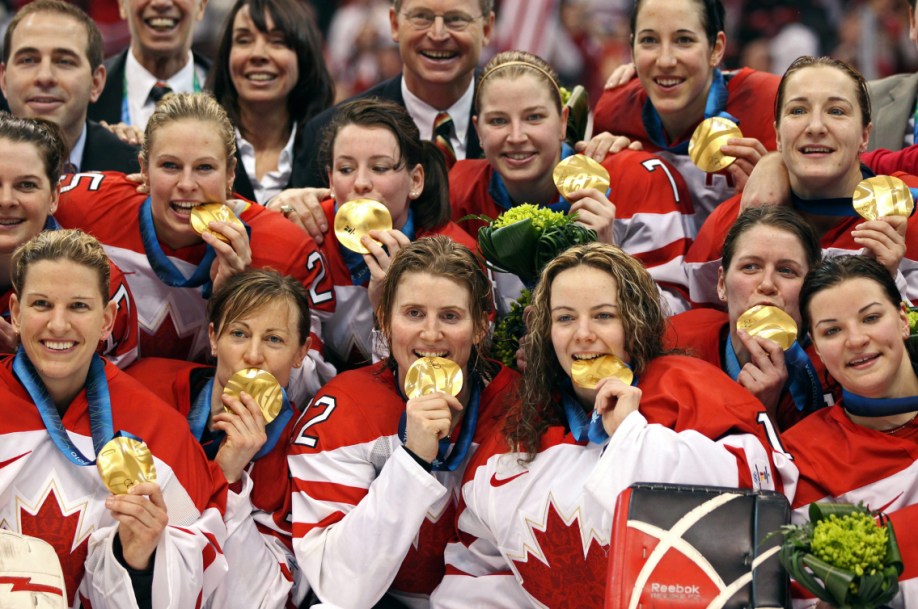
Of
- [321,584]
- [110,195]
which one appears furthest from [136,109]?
[321,584]

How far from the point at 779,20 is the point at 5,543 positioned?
6.86 metres

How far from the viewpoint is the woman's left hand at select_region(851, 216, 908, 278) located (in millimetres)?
3799

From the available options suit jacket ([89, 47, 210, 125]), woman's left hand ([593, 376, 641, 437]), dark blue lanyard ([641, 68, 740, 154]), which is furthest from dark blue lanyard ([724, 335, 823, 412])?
suit jacket ([89, 47, 210, 125])

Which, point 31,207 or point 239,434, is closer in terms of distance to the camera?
point 239,434

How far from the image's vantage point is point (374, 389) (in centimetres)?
391

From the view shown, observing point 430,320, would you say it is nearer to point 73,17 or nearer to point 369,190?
point 369,190

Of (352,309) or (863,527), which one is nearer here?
(863,527)

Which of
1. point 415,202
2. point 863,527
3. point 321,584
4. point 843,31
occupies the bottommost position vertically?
point 321,584

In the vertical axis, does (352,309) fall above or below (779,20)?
below

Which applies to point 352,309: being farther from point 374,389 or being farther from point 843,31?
point 843,31

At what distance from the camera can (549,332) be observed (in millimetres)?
3703

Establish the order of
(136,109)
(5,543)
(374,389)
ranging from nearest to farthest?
(5,543)
(374,389)
(136,109)

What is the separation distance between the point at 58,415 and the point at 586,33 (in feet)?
20.3

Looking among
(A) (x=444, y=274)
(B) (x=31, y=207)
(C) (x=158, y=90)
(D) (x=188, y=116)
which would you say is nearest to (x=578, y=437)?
(A) (x=444, y=274)
